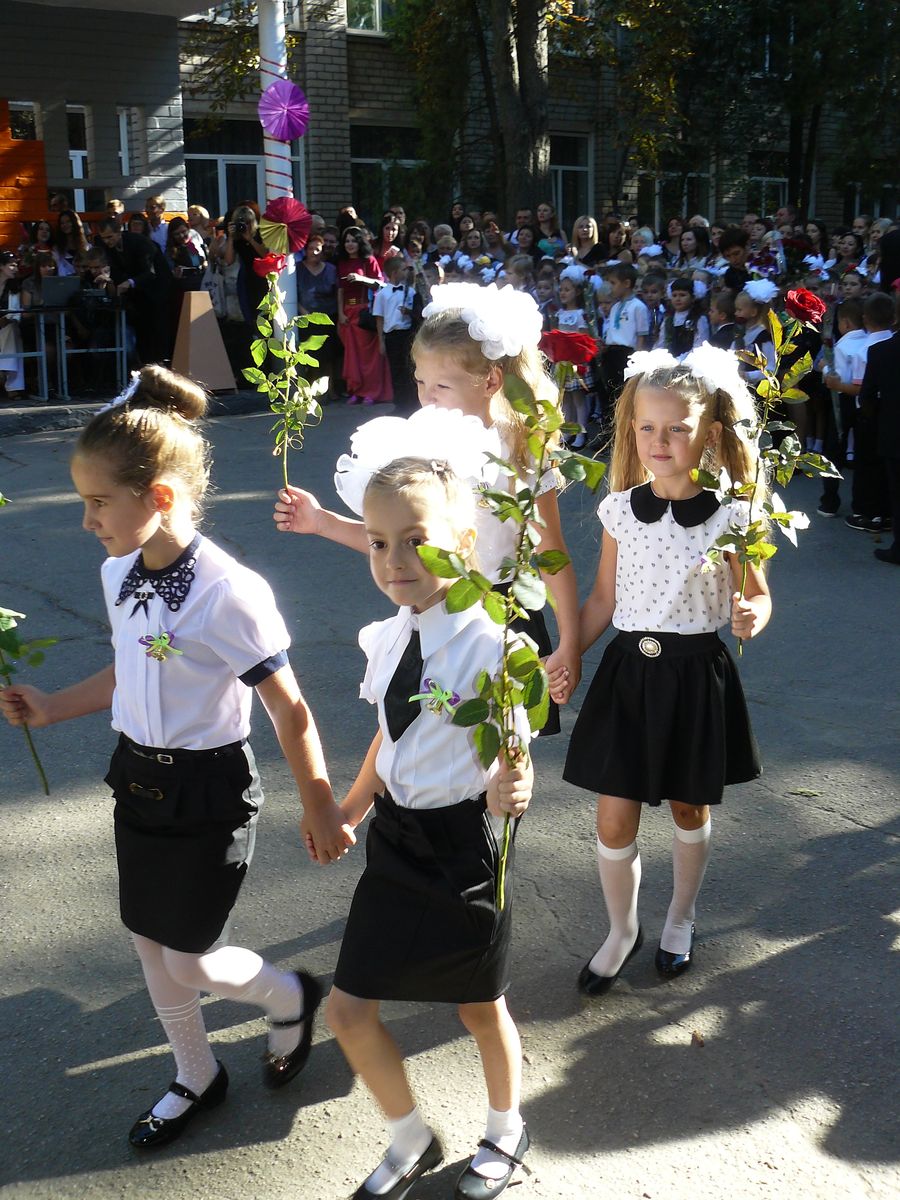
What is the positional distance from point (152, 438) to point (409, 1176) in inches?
59.6

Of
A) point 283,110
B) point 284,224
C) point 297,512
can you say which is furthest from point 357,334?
point 297,512

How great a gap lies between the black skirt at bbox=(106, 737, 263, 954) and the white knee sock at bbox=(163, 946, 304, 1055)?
5 centimetres

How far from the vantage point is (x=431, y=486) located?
2287 millimetres

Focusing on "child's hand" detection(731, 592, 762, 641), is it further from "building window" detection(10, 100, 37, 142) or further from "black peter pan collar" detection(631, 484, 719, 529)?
"building window" detection(10, 100, 37, 142)

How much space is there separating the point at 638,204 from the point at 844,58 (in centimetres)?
490

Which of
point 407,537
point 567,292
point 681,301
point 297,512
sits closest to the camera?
point 407,537

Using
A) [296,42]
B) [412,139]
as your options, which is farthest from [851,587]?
[412,139]

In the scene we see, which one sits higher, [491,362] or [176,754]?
[491,362]

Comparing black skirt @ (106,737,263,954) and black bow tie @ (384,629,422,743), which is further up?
black bow tie @ (384,629,422,743)

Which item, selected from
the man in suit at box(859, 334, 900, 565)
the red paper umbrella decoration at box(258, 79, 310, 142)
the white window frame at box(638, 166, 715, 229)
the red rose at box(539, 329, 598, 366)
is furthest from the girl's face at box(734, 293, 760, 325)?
the white window frame at box(638, 166, 715, 229)

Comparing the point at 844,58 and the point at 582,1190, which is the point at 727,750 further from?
the point at 844,58

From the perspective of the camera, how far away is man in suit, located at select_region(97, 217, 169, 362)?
41.0 ft

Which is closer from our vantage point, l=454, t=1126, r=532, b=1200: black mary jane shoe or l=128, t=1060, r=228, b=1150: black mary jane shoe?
l=454, t=1126, r=532, b=1200: black mary jane shoe

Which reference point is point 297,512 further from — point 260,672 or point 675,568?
point 675,568
